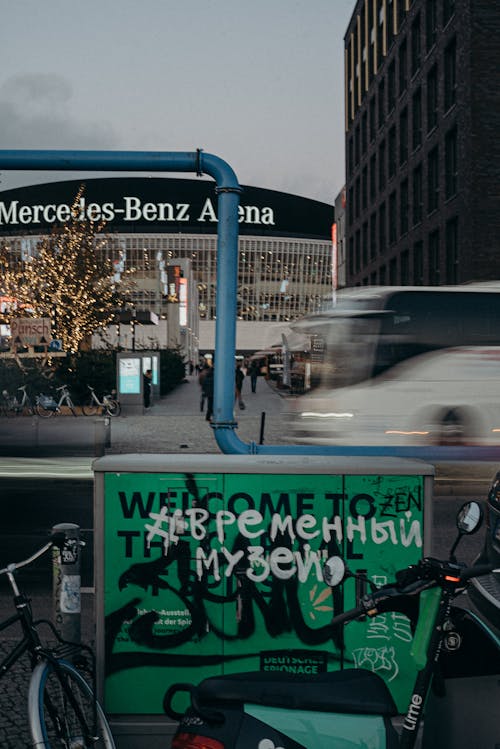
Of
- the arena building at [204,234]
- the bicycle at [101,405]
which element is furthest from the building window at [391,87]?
the arena building at [204,234]

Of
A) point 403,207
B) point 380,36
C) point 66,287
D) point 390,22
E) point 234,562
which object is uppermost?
point 380,36

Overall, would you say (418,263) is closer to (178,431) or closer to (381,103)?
(381,103)

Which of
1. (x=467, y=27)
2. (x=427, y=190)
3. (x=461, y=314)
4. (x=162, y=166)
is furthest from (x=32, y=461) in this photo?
(x=427, y=190)

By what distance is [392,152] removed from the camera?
44.9 meters

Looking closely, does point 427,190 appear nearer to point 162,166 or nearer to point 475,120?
point 475,120

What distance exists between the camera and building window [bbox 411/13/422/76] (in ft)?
128

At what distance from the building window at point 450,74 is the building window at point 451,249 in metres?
4.74

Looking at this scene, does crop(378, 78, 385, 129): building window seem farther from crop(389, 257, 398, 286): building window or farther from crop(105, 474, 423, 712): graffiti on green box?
crop(105, 474, 423, 712): graffiti on green box

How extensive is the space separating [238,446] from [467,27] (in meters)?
28.0

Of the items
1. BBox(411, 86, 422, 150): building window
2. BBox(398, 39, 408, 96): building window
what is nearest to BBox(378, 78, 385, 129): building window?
BBox(398, 39, 408, 96): building window

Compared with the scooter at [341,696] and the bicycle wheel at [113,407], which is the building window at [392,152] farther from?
the scooter at [341,696]

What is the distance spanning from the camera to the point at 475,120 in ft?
99.1

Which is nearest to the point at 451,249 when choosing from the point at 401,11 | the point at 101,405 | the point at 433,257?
the point at 433,257

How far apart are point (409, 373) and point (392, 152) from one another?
3152 centimetres
